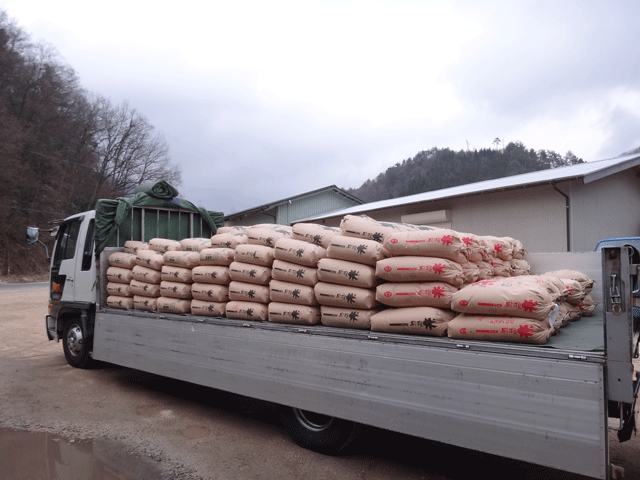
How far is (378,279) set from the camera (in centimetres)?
368

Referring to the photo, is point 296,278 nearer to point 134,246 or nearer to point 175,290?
point 175,290

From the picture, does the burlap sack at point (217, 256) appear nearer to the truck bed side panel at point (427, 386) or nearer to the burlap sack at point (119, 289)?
the truck bed side panel at point (427, 386)

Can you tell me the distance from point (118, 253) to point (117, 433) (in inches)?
100

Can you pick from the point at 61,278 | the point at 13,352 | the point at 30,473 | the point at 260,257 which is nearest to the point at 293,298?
the point at 260,257

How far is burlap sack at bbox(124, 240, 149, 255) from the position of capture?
237 inches

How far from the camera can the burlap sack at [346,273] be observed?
11.7ft

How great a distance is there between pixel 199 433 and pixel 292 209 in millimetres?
19848

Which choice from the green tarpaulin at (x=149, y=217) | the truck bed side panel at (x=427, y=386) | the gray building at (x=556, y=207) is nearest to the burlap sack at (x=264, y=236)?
the truck bed side panel at (x=427, y=386)

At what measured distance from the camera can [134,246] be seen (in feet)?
20.0

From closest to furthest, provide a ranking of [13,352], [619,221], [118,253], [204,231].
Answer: [118,253]
[204,231]
[13,352]
[619,221]

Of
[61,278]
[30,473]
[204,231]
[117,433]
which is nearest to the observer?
[30,473]

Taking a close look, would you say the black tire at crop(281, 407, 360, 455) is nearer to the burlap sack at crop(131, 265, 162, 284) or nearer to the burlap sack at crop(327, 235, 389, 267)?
the burlap sack at crop(327, 235, 389, 267)

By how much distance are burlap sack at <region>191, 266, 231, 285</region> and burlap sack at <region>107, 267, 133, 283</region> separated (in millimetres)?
1335

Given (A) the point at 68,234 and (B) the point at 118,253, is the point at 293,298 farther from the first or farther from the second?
(A) the point at 68,234
